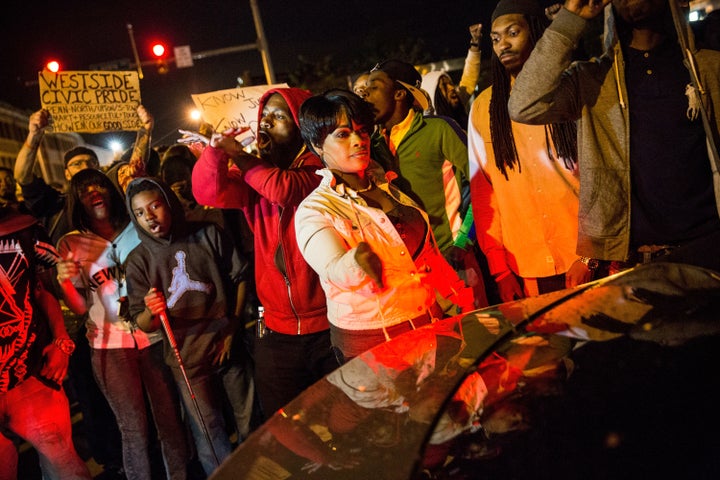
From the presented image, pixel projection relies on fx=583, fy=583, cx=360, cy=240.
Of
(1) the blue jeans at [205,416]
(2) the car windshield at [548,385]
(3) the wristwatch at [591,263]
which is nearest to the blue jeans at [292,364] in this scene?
(1) the blue jeans at [205,416]

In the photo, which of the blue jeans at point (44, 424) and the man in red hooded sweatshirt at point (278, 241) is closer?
the man in red hooded sweatshirt at point (278, 241)

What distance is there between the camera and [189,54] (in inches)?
675

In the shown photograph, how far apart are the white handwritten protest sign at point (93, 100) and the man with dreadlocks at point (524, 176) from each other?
4716mm

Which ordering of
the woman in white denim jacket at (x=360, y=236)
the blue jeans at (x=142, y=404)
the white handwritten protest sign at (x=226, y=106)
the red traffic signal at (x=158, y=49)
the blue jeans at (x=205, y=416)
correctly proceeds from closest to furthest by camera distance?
the woman in white denim jacket at (x=360, y=236) → the blue jeans at (x=205, y=416) → the blue jeans at (x=142, y=404) → the white handwritten protest sign at (x=226, y=106) → the red traffic signal at (x=158, y=49)

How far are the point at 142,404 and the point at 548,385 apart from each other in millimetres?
3330

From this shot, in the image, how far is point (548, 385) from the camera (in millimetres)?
Result: 1746

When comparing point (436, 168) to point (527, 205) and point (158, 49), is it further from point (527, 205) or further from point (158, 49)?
point (158, 49)

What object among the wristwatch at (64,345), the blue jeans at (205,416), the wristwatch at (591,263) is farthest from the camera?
the blue jeans at (205,416)

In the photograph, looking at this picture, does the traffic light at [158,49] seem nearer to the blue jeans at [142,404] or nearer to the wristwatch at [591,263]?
the blue jeans at [142,404]

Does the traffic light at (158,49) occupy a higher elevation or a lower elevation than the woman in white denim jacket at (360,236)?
higher

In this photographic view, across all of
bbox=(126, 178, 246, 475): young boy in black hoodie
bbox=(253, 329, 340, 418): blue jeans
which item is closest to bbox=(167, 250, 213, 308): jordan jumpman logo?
bbox=(126, 178, 246, 475): young boy in black hoodie

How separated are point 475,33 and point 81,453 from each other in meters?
5.63

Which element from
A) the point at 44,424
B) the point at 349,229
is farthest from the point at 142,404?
the point at 349,229

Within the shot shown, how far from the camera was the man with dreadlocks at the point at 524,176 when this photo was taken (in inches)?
131
